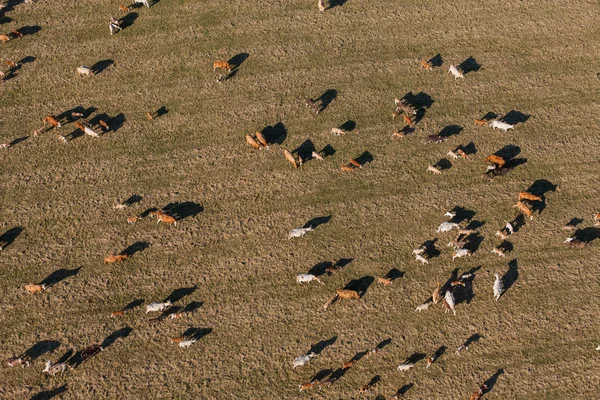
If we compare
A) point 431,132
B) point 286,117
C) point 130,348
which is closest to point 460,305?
point 431,132

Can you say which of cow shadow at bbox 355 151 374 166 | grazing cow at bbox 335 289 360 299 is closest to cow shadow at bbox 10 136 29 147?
cow shadow at bbox 355 151 374 166

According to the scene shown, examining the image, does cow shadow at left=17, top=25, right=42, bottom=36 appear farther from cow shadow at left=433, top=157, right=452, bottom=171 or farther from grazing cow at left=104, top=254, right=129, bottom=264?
cow shadow at left=433, top=157, right=452, bottom=171

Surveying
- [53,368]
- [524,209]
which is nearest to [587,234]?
[524,209]

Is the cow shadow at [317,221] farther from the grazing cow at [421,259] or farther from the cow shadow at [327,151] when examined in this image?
the grazing cow at [421,259]

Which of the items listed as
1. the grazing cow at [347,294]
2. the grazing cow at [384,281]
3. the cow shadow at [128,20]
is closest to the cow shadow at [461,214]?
the grazing cow at [384,281]

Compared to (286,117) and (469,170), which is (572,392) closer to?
(469,170)
